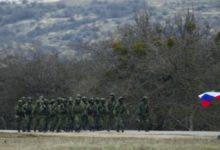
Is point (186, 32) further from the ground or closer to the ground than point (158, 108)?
further from the ground

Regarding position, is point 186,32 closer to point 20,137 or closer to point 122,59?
point 122,59

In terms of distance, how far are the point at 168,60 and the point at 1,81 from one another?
17.7 metres

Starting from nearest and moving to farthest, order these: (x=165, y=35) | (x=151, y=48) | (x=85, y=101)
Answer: (x=85, y=101) < (x=151, y=48) < (x=165, y=35)

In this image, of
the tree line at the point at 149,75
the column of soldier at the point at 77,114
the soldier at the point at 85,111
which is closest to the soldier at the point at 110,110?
the column of soldier at the point at 77,114

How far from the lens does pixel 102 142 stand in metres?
39.6

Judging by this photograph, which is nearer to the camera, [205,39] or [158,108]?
[158,108]

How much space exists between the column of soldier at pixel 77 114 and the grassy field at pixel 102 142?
3.23 meters

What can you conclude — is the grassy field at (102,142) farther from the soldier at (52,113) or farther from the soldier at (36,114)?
the soldier at (52,113)

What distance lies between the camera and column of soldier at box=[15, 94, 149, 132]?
50844 mm

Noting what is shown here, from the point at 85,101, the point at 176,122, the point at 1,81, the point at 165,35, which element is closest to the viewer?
the point at 85,101

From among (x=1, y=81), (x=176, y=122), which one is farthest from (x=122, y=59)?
(x=1, y=81)

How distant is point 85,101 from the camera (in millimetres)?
50969

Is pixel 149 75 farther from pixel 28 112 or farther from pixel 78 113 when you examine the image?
pixel 28 112

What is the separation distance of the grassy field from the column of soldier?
3228 mm
